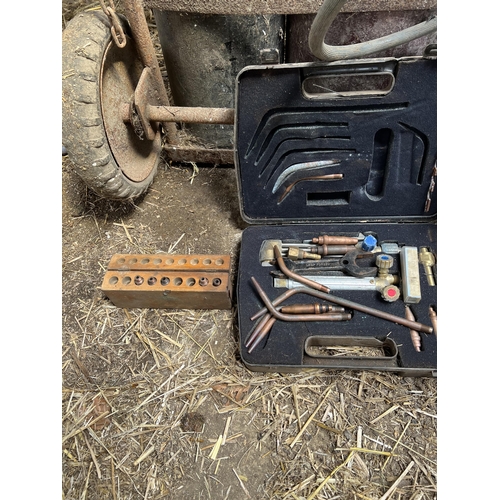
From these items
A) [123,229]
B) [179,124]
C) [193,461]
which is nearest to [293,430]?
[193,461]

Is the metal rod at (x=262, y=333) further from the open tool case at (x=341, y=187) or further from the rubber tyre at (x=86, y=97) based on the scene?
the rubber tyre at (x=86, y=97)

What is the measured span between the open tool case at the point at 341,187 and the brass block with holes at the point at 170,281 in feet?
0.34

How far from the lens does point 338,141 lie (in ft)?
5.35

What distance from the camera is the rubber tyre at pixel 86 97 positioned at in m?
1.46

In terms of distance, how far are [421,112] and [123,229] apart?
1.45m

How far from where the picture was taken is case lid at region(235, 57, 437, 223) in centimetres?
148

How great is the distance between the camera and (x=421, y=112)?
1.54 meters

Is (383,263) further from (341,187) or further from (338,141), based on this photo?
(338,141)

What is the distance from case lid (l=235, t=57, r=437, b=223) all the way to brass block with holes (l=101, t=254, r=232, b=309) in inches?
12.7

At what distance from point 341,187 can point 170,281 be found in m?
0.82

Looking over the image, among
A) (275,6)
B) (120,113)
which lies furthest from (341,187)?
(120,113)

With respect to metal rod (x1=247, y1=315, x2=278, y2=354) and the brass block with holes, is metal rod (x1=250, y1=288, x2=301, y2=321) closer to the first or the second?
metal rod (x1=247, y1=315, x2=278, y2=354)

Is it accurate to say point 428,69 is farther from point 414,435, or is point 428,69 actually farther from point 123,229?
point 123,229

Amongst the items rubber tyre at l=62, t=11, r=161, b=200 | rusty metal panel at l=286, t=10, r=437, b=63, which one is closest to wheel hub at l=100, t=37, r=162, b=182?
rubber tyre at l=62, t=11, r=161, b=200
